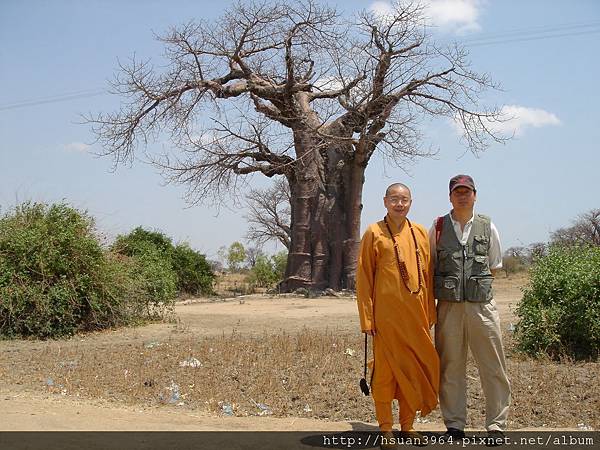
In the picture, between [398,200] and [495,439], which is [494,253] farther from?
[495,439]

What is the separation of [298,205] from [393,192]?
16.6 metres

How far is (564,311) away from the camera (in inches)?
307

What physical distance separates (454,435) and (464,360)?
19.2 inches

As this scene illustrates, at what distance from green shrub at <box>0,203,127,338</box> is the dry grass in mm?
1355

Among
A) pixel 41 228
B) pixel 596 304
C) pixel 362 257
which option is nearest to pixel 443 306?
pixel 362 257

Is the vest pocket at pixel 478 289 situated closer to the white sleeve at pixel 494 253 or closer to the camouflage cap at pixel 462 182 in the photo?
the white sleeve at pixel 494 253

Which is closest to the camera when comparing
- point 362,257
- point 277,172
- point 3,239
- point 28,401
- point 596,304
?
point 362,257

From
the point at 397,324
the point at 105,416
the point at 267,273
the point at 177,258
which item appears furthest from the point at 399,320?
the point at 267,273

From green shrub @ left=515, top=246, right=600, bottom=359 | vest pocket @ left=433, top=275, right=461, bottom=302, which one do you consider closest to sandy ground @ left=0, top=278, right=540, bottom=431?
vest pocket @ left=433, top=275, right=461, bottom=302

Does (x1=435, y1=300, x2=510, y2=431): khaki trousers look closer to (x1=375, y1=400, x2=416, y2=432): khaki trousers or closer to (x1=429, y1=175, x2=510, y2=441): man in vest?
(x1=429, y1=175, x2=510, y2=441): man in vest

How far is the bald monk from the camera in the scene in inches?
181

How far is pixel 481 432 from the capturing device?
4.91 metres

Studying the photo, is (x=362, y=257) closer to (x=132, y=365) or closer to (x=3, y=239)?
(x=132, y=365)

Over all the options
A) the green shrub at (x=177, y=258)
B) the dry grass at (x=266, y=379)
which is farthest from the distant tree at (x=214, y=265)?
the dry grass at (x=266, y=379)
